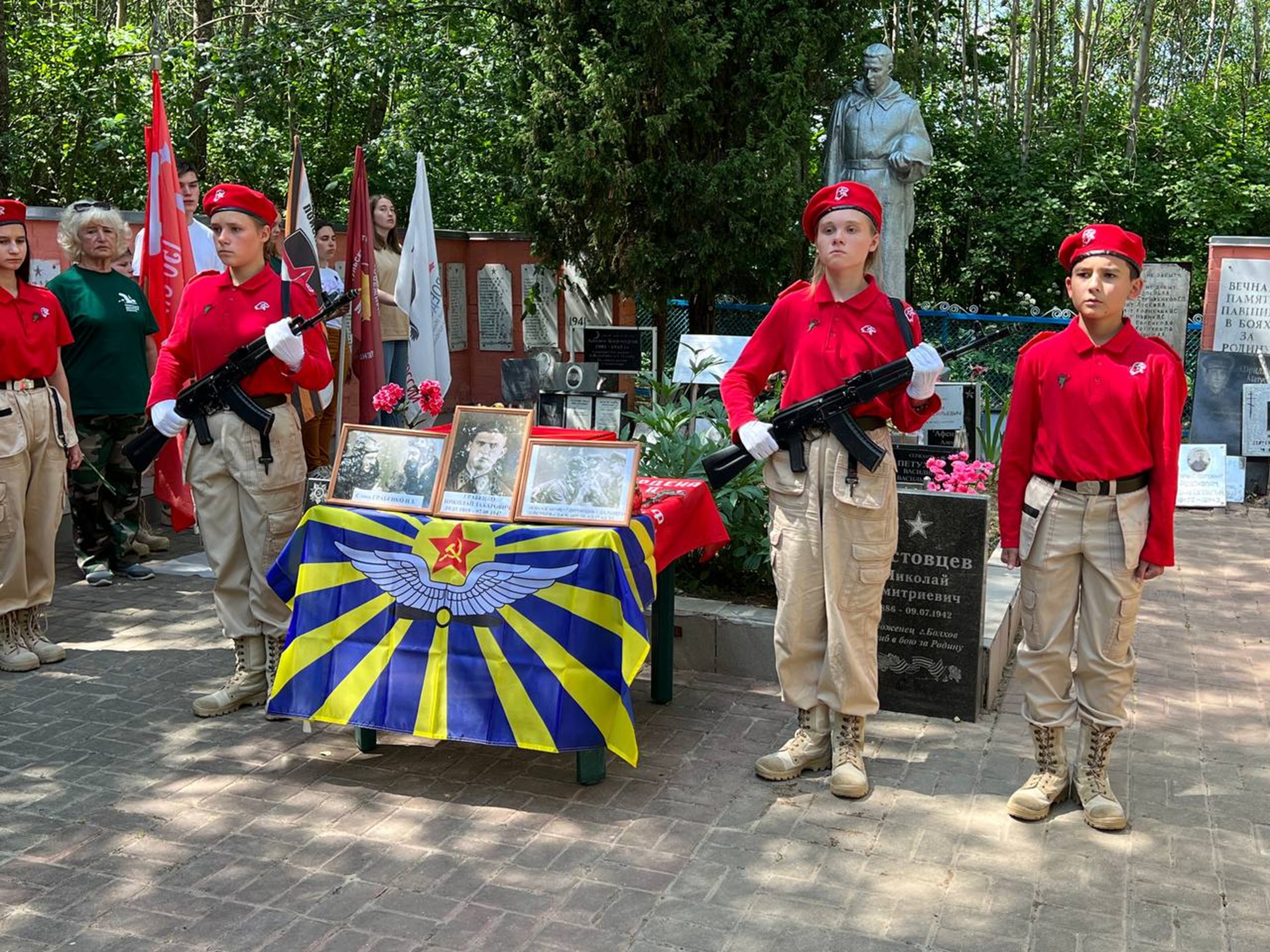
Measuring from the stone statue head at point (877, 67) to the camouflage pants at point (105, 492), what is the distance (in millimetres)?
7182

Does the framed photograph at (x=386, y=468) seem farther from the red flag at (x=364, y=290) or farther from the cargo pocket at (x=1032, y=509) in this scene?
the red flag at (x=364, y=290)

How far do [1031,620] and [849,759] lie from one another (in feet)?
2.84

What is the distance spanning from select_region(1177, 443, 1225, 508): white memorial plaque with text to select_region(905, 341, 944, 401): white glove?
6913 mm

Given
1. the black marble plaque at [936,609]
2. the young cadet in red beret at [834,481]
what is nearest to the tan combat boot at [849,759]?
the young cadet in red beret at [834,481]

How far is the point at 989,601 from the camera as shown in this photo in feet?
21.0

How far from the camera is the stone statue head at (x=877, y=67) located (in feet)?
37.6

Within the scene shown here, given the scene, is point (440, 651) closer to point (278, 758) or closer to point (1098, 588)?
point (278, 758)

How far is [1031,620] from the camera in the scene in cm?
441

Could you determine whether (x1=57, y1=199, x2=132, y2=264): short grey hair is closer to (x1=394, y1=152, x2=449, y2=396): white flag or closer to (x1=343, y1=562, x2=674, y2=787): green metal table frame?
(x1=394, y1=152, x2=449, y2=396): white flag

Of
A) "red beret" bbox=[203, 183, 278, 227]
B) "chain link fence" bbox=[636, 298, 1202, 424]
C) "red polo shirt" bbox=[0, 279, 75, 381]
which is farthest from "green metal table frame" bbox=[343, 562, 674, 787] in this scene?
"chain link fence" bbox=[636, 298, 1202, 424]

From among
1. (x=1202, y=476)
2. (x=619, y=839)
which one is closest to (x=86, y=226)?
(x=619, y=839)

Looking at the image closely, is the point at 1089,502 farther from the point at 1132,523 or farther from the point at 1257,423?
the point at 1257,423

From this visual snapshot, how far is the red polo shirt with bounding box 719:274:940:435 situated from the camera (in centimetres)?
456

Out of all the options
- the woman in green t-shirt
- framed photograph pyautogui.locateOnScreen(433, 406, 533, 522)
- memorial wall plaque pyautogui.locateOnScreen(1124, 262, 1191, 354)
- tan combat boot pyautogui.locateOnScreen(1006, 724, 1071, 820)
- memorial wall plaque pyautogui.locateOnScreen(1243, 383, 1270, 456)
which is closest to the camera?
tan combat boot pyautogui.locateOnScreen(1006, 724, 1071, 820)
